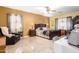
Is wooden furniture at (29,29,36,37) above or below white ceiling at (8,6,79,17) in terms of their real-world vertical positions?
below

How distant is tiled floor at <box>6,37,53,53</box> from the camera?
2.02m

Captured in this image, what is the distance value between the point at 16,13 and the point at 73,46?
1.10 meters

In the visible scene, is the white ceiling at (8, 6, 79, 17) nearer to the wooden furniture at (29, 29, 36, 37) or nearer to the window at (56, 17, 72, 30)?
the window at (56, 17, 72, 30)

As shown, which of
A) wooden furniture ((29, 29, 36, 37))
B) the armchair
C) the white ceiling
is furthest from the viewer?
wooden furniture ((29, 29, 36, 37))

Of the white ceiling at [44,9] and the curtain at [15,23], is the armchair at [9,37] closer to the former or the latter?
the curtain at [15,23]

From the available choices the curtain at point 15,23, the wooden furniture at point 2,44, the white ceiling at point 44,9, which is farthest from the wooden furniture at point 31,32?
the wooden furniture at point 2,44

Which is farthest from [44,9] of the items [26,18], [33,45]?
[33,45]

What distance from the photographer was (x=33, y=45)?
7.10 feet

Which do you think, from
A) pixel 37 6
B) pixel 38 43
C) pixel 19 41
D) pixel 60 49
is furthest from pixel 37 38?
pixel 37 6

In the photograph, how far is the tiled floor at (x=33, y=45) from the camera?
79.5 inches

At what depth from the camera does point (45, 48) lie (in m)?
2.11

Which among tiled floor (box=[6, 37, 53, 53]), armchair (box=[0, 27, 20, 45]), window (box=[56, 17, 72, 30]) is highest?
window (box=[56, 17, 72, 30])

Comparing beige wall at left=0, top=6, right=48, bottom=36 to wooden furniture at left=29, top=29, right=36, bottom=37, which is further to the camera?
wooden furniture at left=29, top=29, right=36, bottom=37

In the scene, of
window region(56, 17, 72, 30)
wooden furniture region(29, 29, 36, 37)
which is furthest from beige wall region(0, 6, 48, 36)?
window region(56, 17, 72, 30)
